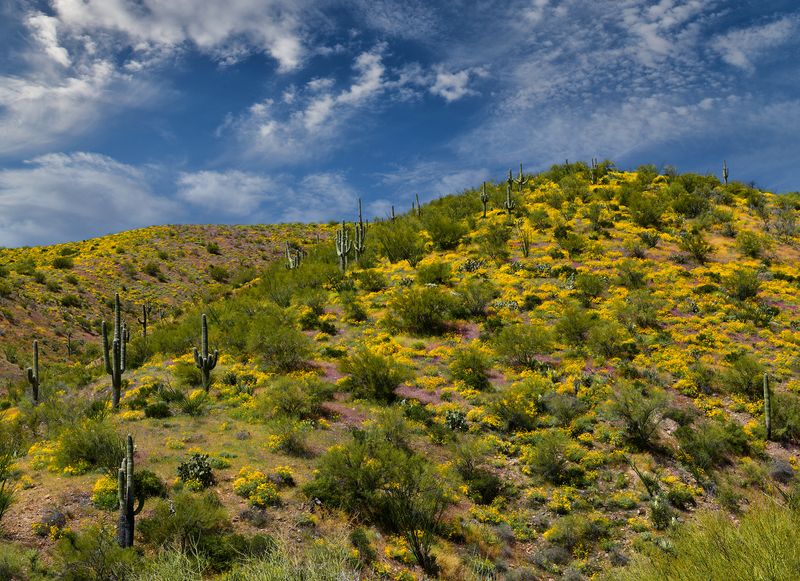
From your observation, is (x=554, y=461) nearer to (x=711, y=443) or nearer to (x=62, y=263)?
(x=711, y=443)

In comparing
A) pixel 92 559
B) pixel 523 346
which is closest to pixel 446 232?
pixel 523 346

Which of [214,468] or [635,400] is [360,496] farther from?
[635,400]

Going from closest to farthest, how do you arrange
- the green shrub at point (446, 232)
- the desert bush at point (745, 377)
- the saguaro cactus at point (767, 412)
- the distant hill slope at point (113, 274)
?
1. the saguaro cactus at point (767, 412)
2. the desert bush at point (745, 377)
3. the distant hill slope at point (113, 274)
4. the green shrub at point (446, 232)

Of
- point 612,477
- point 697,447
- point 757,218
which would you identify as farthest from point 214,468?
point 757,218

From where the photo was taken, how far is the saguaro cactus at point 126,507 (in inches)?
434

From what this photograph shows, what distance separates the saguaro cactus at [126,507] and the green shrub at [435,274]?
70.0 ft

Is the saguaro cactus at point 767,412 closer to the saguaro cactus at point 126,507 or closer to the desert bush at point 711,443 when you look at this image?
the desert bush at point 711,443

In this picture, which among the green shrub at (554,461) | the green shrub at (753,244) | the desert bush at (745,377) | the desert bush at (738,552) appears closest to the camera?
the desert bush at (738,552)

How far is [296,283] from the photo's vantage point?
33875mm

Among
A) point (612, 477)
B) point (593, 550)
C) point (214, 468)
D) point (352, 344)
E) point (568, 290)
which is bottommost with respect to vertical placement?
point (593, 550)

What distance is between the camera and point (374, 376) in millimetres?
20797

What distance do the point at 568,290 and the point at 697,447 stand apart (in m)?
13.3

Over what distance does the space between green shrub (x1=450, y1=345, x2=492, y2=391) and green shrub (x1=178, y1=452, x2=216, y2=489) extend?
435 inches

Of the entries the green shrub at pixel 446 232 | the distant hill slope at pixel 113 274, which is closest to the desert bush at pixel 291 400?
the distant hill slope at pixel 113 274
